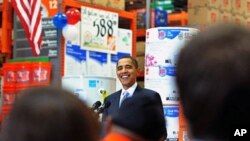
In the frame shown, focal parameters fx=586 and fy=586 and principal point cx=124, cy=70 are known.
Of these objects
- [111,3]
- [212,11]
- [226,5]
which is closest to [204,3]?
[212,11]

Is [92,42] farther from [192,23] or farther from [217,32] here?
[217,32]

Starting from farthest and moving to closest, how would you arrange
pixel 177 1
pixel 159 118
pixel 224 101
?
pixel 177 1 → pixel 159 118 → pixel 224 101

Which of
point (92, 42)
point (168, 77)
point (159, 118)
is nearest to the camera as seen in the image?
point (159, 118)

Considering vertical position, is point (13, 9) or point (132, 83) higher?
point (13, 9)

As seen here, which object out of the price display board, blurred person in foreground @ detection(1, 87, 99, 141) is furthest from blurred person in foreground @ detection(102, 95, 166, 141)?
the price display board

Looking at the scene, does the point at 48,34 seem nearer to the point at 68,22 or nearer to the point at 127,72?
the point at 68,22

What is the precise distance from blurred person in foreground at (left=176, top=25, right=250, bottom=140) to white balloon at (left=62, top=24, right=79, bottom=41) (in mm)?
6117

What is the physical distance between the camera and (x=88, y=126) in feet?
4.19

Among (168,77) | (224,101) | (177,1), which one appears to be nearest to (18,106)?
(224,101)

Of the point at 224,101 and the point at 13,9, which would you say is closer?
the point at 224,101

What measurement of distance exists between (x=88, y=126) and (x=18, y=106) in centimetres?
16

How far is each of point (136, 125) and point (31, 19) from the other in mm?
6120

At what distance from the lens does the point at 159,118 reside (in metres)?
1.61

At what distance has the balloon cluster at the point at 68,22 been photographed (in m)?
7.15
